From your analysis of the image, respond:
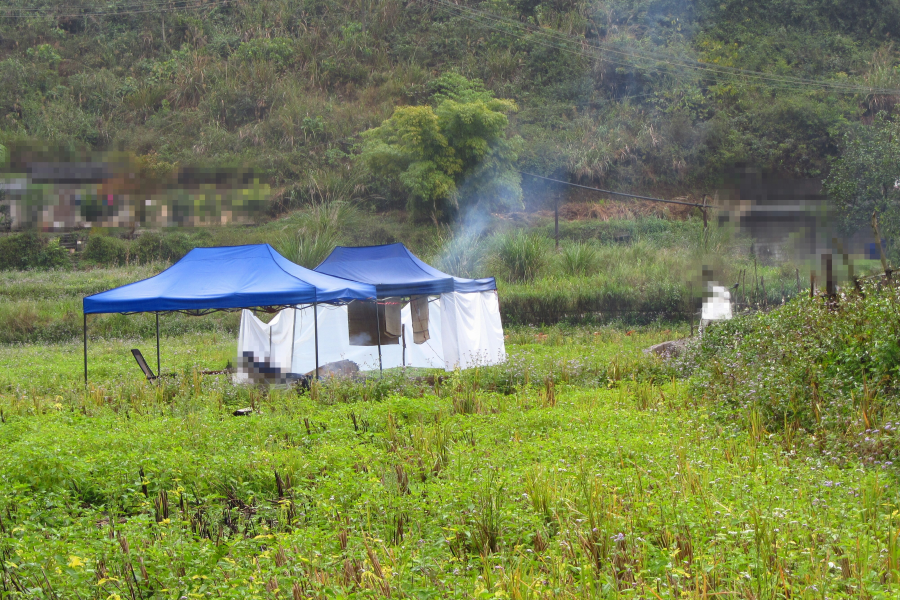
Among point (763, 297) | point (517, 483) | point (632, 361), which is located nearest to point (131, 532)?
point (517, 483)

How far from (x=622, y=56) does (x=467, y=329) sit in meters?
36.3

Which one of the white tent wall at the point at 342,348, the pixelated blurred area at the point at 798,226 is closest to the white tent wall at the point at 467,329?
the white tent wall at the point at 342,348

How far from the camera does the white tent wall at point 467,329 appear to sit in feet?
49.8

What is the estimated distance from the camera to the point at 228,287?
1213 cm

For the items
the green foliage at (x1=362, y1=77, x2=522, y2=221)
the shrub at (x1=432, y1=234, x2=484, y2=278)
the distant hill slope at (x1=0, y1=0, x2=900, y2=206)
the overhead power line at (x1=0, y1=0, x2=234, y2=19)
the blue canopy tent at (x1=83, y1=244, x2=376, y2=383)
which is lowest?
the blue canopy tent at (x1=83, y1=244, x2=376, y2=383)

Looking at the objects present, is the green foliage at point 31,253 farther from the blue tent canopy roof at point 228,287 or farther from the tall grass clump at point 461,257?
the blue tent canopy roof at point 228,287

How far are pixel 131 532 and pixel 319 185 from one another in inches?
1466

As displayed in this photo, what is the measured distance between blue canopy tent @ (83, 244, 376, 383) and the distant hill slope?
72.8 ft

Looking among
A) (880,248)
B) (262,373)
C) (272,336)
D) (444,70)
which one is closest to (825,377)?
(880,248)

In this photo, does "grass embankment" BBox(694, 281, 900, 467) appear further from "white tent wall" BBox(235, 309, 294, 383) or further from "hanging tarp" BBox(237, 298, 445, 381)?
"white tent wall" BBox(235, 309, 294, 383)

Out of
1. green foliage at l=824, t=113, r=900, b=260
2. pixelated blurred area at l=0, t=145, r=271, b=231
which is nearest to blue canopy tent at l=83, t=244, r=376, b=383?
pixelated blurred area at l=0, t=145, r=271, b=231

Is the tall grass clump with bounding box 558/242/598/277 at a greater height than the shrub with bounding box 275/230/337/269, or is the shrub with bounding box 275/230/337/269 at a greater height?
the shrub with bounding box 275/230/337/269

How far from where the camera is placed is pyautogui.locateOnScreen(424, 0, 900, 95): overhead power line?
41.3 metres

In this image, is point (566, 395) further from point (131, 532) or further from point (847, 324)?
point (131, 532)
